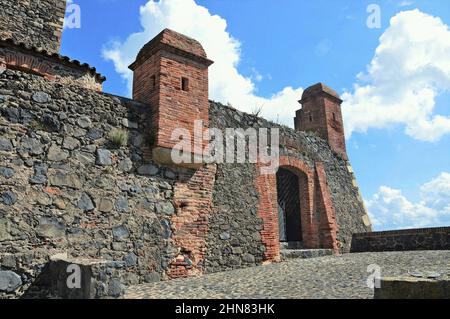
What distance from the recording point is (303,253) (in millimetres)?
8883

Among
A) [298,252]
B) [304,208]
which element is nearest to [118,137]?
[298,252]

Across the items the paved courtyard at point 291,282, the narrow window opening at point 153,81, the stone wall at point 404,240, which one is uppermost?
the narrow window opening at point 153,81

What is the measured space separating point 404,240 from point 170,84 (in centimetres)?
793

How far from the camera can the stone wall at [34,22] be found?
32.1 ft

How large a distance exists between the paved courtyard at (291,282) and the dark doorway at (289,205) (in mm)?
2824

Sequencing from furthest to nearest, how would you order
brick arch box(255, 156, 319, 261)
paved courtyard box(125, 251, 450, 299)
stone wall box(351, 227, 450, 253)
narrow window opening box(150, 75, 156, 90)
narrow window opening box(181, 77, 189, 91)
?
1. stone wall box(351, 227, 450, 253)
2. brick arch box(255, 156, 319, 261)
3. narrow window opening box(181, 77, 189, 91)
4. narrow window opening box(150, 75, 156, 90)
5. paved courtyard box(125, 251, 450, 299)

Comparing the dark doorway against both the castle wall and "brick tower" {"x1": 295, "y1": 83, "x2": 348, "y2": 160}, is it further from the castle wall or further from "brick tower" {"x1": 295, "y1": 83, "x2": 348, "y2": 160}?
"brick tower" {"x1": 295, "y1": 83, "x2": 348, "y2": 160}

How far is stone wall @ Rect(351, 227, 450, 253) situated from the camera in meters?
9.67

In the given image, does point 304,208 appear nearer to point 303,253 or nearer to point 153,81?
point 303,253

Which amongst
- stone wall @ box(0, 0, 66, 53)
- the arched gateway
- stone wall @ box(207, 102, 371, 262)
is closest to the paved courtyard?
stone wall @ box(207, 102, 371, 262)

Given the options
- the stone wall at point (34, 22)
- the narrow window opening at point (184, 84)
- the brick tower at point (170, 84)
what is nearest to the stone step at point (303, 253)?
the brick tower at point (170, 84)

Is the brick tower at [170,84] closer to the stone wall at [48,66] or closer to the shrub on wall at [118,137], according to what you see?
the shrub on wall at [118,137]

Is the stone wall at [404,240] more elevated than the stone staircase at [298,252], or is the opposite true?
the stone wall at [404,240]

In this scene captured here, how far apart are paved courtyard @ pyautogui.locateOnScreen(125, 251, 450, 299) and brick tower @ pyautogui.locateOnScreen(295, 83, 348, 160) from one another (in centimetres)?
585
